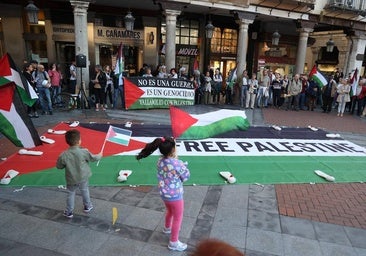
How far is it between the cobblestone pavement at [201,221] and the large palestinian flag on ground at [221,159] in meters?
0.41

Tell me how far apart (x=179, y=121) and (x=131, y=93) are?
8.09m

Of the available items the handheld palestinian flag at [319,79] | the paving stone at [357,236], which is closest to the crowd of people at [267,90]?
the handheld palestinian flag at [319,79]

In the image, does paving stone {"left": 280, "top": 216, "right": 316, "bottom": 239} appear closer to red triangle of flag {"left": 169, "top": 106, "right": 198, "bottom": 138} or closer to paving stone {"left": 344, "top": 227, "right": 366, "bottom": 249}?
paving stone {"left": 344, "top": 227, "right": 366, "bottom": 249}

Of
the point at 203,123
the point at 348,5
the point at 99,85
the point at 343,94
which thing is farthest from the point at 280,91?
the point at 203,123

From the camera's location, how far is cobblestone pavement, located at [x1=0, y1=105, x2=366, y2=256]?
4078 millimetres

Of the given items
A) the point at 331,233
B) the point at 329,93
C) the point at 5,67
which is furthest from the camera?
the point at 329,93

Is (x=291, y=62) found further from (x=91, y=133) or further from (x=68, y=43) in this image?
(x=91, y=133)

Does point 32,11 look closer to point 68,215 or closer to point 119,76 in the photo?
point 119,76

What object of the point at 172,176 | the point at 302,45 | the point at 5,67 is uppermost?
the point at 302,45

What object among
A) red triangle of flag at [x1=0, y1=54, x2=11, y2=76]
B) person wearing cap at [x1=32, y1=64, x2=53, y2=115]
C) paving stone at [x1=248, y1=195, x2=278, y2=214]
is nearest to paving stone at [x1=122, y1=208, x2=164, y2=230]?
paving stone at [x1=248, y1=195, x2=278, y2=214]

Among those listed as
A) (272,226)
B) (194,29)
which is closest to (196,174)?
(272,226)

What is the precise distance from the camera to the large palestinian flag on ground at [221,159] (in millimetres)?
6289

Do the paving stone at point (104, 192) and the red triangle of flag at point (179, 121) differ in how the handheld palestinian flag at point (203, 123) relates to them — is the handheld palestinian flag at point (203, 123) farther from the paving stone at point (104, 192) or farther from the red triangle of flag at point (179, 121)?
the paving stone at point (104, 192)

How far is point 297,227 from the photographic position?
184 inches
